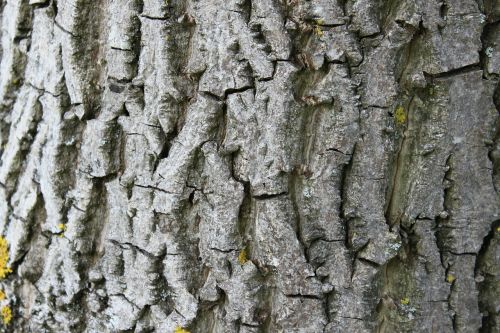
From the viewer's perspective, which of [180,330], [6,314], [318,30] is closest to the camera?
[318,30]

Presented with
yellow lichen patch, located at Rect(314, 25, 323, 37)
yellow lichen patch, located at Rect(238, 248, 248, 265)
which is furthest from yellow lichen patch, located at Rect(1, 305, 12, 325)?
yellow lichen patch, located at Rect(314, 25, 323, 37)

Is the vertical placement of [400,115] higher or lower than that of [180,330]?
higher

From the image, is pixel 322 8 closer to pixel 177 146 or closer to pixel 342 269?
pixel 177 146

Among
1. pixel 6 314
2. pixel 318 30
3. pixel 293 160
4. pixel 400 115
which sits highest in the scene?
pixel 318 30

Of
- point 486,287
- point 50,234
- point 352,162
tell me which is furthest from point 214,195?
point 486,287

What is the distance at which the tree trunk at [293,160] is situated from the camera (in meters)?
1.36

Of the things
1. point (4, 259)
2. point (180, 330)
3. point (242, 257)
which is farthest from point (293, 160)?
point (4, 259)

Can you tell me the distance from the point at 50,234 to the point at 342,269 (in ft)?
3.12

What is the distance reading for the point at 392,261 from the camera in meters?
1.44

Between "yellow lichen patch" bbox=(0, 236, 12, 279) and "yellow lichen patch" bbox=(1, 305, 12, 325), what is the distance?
11 centimetres

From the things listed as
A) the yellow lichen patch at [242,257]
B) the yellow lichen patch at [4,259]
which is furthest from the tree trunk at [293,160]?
the yellow lichen patch at [4,259]

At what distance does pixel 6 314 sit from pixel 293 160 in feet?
3.83

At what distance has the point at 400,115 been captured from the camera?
140 cm

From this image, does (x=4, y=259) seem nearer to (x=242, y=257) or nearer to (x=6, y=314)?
(x=6, y=314)
